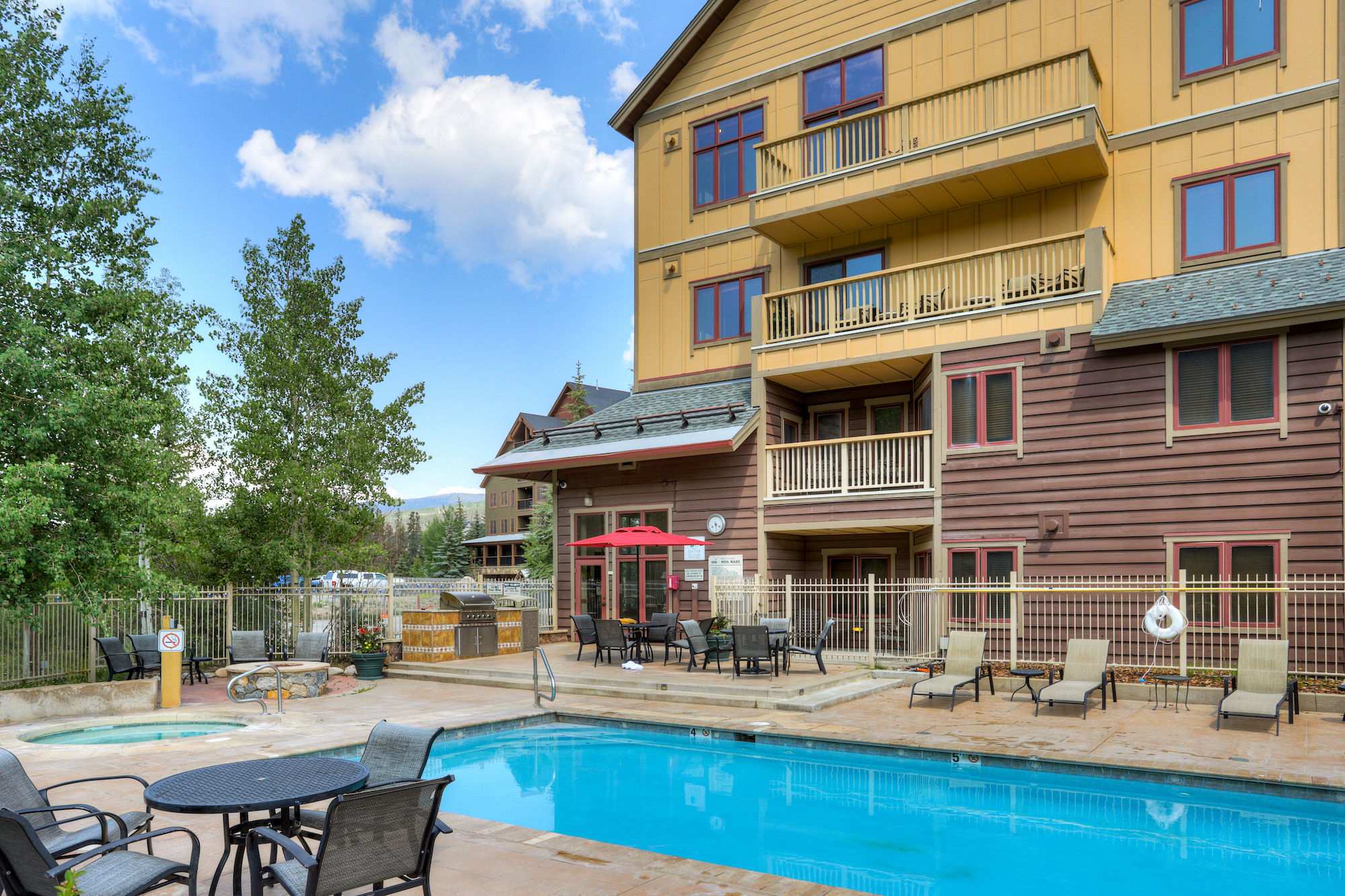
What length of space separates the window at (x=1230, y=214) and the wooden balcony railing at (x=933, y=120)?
240 cm

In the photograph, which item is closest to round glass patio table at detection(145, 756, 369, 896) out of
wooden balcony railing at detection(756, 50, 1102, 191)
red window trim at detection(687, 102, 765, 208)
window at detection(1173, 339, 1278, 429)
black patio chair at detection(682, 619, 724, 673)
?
black patio chair at detection(682, 619, 724, 673)

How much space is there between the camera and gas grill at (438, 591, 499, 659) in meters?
16.8

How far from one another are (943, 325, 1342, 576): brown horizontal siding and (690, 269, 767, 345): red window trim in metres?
5.07

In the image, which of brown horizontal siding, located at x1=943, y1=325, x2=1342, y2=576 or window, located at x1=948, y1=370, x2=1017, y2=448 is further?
window, located at x1=948, y1=370, x2=1017, y2=448

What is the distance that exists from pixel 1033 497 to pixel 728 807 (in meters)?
9.00

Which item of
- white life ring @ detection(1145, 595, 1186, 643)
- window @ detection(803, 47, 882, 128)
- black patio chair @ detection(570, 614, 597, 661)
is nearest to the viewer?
white life ring @ detection(1145, 595, 1186, 643)

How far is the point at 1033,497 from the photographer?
47.5ft

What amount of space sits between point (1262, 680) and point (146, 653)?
16.6 metres

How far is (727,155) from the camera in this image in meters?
19.6

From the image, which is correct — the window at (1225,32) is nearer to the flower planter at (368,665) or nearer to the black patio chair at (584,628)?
the black patio chair at (584,628)

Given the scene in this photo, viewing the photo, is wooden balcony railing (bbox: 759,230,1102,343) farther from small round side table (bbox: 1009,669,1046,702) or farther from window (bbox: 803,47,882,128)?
small round side table (bbox: 1009,669,1046,702)

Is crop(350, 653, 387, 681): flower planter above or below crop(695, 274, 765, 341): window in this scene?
below

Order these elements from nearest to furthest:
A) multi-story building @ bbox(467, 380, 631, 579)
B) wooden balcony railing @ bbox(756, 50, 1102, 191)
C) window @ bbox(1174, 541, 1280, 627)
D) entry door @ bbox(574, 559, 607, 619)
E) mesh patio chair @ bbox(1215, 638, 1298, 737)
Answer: mesh patio chair @ bbox(1215, 638, 1298, 737) → window @ bbox(1174, 541, 1280, 627) → wooden balcony railing @ bbox(756, 50, 1102, 191) → entry door @ bbox(574, 559, 607, 619) → multi-story building @ bbox(467, 380, 631, 579)

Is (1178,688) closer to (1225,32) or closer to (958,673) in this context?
(958,673)
